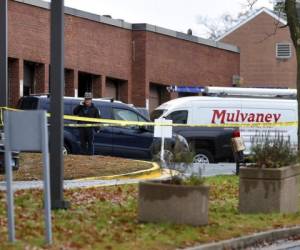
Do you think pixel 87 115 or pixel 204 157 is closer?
pixel 87 115

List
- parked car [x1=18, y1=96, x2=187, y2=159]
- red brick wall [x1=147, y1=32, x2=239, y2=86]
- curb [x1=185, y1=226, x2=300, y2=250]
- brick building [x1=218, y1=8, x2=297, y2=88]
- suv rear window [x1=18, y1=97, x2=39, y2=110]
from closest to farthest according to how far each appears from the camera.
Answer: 1. curb [x1=185, y1=226, x2=300, y2=250]
2. suv rear window [x1=18, y1=97, x2=39, y2=110]
3. parked car [x1=18, y1=96, x2=187, y2=159]
4. red brick wall [x1=147, y1=32, x2=239, y2=86]
5. brick building [x1=218, y1=8, x2=297, y2=88]

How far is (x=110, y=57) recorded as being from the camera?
121 ft

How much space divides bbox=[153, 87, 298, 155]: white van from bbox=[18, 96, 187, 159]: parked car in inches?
114

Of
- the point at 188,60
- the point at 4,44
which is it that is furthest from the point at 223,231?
the point at 188,60

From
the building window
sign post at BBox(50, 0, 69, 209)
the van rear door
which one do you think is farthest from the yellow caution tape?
the building window

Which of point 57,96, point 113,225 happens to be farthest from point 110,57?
point 113,225

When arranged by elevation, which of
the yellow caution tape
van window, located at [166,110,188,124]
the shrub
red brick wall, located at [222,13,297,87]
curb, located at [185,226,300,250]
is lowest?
curb, located at [185,226,300,250]

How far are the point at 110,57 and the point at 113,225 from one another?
2702 centimetres

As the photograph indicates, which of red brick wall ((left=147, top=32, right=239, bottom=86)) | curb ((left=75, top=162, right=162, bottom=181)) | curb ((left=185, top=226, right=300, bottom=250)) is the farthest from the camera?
red brick wall ((left=147, top=32, right=239, bottom=86))

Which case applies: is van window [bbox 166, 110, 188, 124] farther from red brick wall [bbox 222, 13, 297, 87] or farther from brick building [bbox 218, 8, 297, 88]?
red brick wall [bbox 222, 13, 297, 87]

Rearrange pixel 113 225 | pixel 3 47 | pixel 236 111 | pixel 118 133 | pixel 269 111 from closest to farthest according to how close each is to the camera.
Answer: pixel 113 225 → pixel 3 47 → pixel 118 133 → pixel 236 111 → pixel 269 111

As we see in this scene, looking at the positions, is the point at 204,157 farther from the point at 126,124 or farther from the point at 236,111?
the point at 126,124

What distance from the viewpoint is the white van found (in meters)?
26.4

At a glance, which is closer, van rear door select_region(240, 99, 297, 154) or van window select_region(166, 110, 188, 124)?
van window select_region(166, 110, 188, 124)
